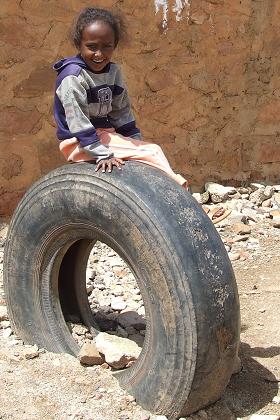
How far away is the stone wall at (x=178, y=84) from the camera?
4.97 m

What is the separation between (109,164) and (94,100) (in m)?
0.38

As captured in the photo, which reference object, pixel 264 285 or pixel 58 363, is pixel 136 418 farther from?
pixel 264 285

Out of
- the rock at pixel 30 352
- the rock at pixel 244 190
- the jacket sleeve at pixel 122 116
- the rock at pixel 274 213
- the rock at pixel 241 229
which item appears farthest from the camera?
the rock at pixel 244 190

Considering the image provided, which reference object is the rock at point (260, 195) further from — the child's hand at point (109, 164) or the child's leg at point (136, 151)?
the child's hand at point (109, 164)

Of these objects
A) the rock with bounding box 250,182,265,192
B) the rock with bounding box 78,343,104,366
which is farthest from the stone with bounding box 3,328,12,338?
the rock with bounding box 250,182,265,192

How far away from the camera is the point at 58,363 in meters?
3.16

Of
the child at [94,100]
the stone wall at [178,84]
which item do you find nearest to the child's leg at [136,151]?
the child at [94,100]

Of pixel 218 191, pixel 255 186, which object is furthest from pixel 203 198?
pixel 255 186

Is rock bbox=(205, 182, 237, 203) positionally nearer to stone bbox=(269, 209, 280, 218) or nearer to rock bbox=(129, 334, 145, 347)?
stone bbox=(269, 209, 280, 218)

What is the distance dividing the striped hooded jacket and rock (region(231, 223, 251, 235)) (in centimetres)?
205

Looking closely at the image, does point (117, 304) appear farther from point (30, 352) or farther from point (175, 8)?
point (175, 8)

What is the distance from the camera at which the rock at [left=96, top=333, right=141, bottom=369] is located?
3.08m

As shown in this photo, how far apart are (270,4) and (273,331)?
317cm

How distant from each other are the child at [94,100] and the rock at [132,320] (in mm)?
966
